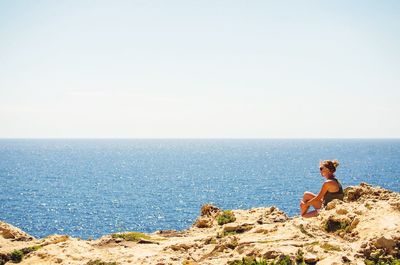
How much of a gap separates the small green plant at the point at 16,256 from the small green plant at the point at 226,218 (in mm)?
8571

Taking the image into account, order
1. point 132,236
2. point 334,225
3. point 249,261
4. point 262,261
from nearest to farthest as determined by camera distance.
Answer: point 262,261 < point 249,261 < point 334,225 < point 132,236

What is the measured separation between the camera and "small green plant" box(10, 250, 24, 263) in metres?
12.7

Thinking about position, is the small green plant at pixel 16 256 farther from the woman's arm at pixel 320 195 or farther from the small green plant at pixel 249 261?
the woman's arm at pixel 320 195

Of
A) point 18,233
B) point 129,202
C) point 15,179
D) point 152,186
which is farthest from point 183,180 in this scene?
point 18,233

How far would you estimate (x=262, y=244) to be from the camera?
37.1ft

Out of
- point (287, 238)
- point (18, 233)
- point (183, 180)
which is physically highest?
point (287, 238)

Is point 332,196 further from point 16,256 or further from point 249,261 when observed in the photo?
point 16,256

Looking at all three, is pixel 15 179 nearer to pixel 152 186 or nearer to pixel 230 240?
pixel 152 186

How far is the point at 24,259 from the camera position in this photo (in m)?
12.7

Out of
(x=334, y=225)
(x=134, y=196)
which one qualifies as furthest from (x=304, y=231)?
(x=134, y=196)

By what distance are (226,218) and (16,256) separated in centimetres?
906

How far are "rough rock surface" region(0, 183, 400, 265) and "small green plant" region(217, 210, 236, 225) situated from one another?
1.16 m

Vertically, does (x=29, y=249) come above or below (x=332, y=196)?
below

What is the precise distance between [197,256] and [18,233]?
978cm
